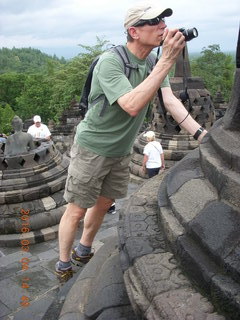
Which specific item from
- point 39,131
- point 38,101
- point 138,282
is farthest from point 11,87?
point 138,282

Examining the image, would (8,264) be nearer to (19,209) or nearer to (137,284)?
(19,209)

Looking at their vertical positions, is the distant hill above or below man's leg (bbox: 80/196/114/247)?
above

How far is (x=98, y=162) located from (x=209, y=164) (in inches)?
32.1

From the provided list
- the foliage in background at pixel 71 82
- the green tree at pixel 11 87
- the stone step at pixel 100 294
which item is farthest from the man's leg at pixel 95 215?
the green tree at pixel 11 87

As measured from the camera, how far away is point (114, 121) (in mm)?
2449

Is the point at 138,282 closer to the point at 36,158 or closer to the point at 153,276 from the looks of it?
the point at 153,276

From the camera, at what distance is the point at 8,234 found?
5.25 m

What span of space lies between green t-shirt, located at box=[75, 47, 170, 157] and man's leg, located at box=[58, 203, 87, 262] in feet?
1.64

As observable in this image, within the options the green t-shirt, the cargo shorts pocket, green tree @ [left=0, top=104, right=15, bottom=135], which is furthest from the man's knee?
green tree @ [left=0, top=104, right=15, bottom=135]

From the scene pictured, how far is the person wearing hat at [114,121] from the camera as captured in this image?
215 cm

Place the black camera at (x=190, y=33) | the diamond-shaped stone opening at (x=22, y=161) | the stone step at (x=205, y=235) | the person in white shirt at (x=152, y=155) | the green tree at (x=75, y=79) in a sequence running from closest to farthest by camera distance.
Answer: the stone step at (x=205, y=235)
the black camera at (x=190, y=33)
the diamond-shaped stone opening at (x=22, y=161)
the person in white shirt at (x=152, y=155)
the green tree at (x=75, y=79)

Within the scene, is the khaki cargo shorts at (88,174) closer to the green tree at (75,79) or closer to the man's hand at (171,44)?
the man's hand at (171,44)

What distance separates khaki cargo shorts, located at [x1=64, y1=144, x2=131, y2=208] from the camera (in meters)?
2.58

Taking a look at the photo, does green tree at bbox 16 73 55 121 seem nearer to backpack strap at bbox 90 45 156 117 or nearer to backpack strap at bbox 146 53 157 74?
backpack strap at bbox 146 53 157 74
